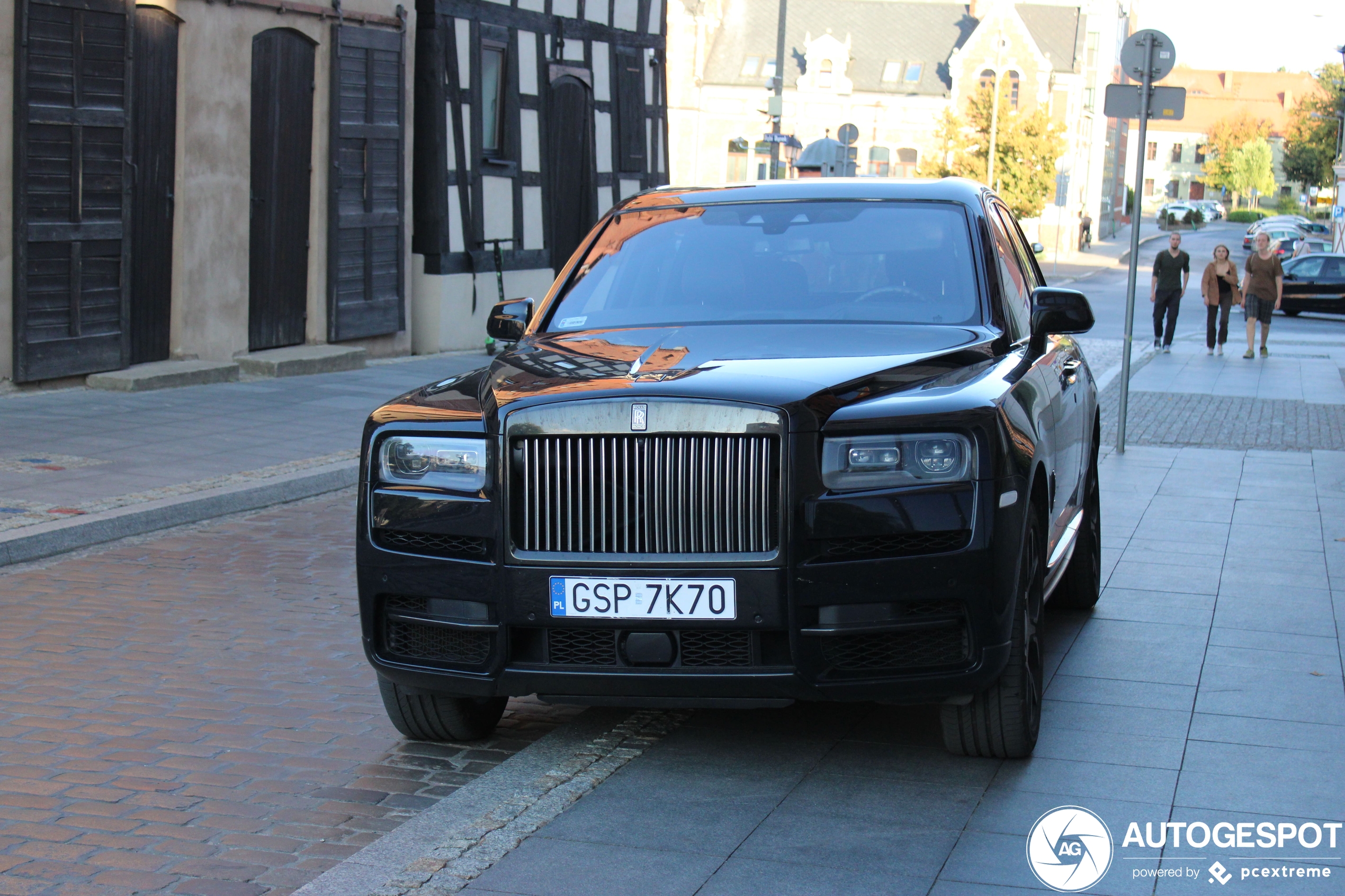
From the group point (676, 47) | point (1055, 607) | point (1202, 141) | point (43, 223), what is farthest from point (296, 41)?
point (1202, 141)

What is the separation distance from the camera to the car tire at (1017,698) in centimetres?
467

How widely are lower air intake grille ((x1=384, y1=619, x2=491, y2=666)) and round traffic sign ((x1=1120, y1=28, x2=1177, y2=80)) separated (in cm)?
927

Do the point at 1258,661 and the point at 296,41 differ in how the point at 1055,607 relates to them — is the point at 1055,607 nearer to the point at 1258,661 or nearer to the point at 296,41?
the point at 1258,661

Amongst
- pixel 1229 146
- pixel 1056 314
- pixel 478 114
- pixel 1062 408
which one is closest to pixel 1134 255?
pixel 1062 408

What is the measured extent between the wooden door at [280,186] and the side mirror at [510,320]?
34.5 ft

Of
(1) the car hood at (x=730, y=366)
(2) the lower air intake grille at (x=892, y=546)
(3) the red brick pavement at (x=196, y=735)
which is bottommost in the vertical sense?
(3) the red brick pavement at (x=196, y=735)

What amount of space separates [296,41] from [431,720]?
41.9ft

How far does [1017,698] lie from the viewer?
4.73 m

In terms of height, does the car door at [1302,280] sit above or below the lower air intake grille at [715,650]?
above

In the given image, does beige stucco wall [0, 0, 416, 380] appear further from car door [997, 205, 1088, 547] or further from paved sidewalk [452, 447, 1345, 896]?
paved sidewalk [452, 447, 1345, 896]

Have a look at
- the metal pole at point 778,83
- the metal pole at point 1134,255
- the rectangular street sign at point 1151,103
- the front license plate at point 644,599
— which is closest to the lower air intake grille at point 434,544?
the front license plate at point 644,599

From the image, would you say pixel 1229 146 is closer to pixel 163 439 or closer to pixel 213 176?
pixel 213 176

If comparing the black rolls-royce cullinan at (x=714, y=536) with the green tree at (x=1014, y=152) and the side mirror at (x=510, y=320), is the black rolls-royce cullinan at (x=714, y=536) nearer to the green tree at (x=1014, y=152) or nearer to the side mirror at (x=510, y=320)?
the side mirror at (x=510, y=320)

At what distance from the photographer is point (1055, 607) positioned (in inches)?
285
